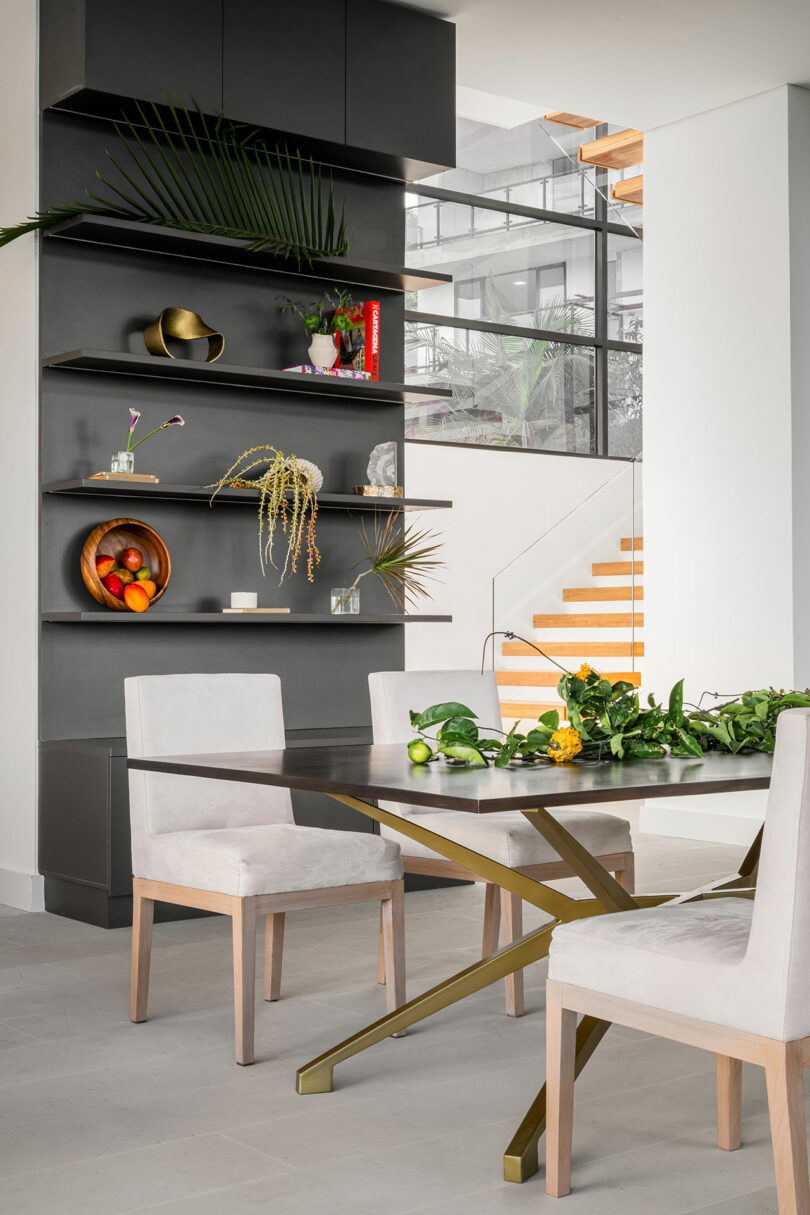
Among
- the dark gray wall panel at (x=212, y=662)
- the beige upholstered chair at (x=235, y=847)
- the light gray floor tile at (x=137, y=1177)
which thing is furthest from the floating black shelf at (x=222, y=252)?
the light gray floor tile at (x=137, y=1177)

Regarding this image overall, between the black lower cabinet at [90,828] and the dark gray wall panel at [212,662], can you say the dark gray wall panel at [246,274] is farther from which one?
the black lower cabinet at [90,828]

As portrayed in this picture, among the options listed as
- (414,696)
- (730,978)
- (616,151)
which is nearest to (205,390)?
(414,696)

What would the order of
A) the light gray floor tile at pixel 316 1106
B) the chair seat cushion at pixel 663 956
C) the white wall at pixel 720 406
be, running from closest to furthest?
1. the chair seat cushion at pixel 663 956
2. the light gray floor tile at pixel 316 1106
3. the white wall at pixel 720 406

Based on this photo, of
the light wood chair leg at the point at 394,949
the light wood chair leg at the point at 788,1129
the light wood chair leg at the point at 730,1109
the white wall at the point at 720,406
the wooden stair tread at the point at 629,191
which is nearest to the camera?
the light wood chair leg at the point at 788,1129

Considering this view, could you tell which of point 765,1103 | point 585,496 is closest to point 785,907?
point 765,1103

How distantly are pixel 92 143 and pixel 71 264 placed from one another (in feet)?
1.35

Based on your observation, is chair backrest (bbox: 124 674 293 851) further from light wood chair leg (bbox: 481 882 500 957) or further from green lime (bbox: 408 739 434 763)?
green lime (bbox: 408 739 434 763)

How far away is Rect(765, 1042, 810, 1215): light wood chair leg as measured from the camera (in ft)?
6.00

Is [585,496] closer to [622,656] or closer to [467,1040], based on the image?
[622,656]

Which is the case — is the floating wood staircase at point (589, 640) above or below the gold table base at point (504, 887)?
above

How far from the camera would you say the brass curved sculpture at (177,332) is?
457 cm

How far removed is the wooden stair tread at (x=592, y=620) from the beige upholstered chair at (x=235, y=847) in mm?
4888

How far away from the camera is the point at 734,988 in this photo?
6.29ft

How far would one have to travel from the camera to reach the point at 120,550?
A: 180 inches
